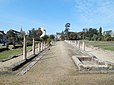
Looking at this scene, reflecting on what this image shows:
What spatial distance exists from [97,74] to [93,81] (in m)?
1.63

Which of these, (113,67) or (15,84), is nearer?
(15,84)

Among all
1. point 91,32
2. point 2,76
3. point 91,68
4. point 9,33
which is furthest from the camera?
point 91,32

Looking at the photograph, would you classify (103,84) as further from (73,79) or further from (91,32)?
(91,32)

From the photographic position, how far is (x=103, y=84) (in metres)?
7.65

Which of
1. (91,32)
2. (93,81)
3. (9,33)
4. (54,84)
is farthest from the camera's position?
(91,32)

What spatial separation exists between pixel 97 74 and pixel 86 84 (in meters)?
2.22

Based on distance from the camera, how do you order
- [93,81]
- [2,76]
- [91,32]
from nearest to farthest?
[93,81] < [2,76] < [91,32]

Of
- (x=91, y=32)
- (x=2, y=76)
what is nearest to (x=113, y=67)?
(x=2, y=76)

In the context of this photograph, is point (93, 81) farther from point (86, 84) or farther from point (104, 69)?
point (104, 69)

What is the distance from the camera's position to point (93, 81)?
8.16 metres

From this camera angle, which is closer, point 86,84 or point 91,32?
point 86,84

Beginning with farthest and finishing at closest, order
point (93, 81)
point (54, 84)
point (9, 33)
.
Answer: point (9, 33), point (93, 81), point (54, 84)

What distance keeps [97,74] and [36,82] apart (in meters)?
3.05

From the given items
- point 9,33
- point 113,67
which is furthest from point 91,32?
point 113,67
